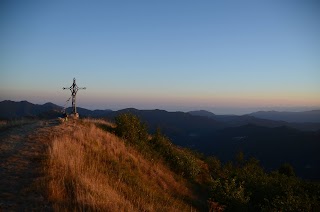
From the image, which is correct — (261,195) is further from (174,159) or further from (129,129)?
(129,129)

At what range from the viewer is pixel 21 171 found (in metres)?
10.0

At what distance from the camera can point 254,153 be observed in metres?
168

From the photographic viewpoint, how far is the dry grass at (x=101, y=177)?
25.9ft

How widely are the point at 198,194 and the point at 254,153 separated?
516 ft

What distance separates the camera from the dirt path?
7656 millimetres

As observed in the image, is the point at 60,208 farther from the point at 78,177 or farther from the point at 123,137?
the point at 123,137

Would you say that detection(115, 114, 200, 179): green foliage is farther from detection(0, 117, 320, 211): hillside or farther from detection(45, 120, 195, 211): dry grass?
detection(45, 120, 195, 211): dry grass

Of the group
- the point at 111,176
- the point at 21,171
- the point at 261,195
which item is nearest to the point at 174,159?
the point at 261,195

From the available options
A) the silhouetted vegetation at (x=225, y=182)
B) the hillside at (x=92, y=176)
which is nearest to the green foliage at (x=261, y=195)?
the silhouetted vegetation at (x=225, y=182)

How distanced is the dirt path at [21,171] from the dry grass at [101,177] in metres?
0.38

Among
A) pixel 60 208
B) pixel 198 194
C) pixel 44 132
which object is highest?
pixel 44 132

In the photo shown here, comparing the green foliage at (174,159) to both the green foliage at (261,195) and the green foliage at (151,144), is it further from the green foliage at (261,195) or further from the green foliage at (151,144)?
the green foliage at (261,195)

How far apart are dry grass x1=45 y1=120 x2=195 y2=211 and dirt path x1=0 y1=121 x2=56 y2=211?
1.23ft

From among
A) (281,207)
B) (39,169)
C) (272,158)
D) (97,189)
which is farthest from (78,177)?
(272,158)
